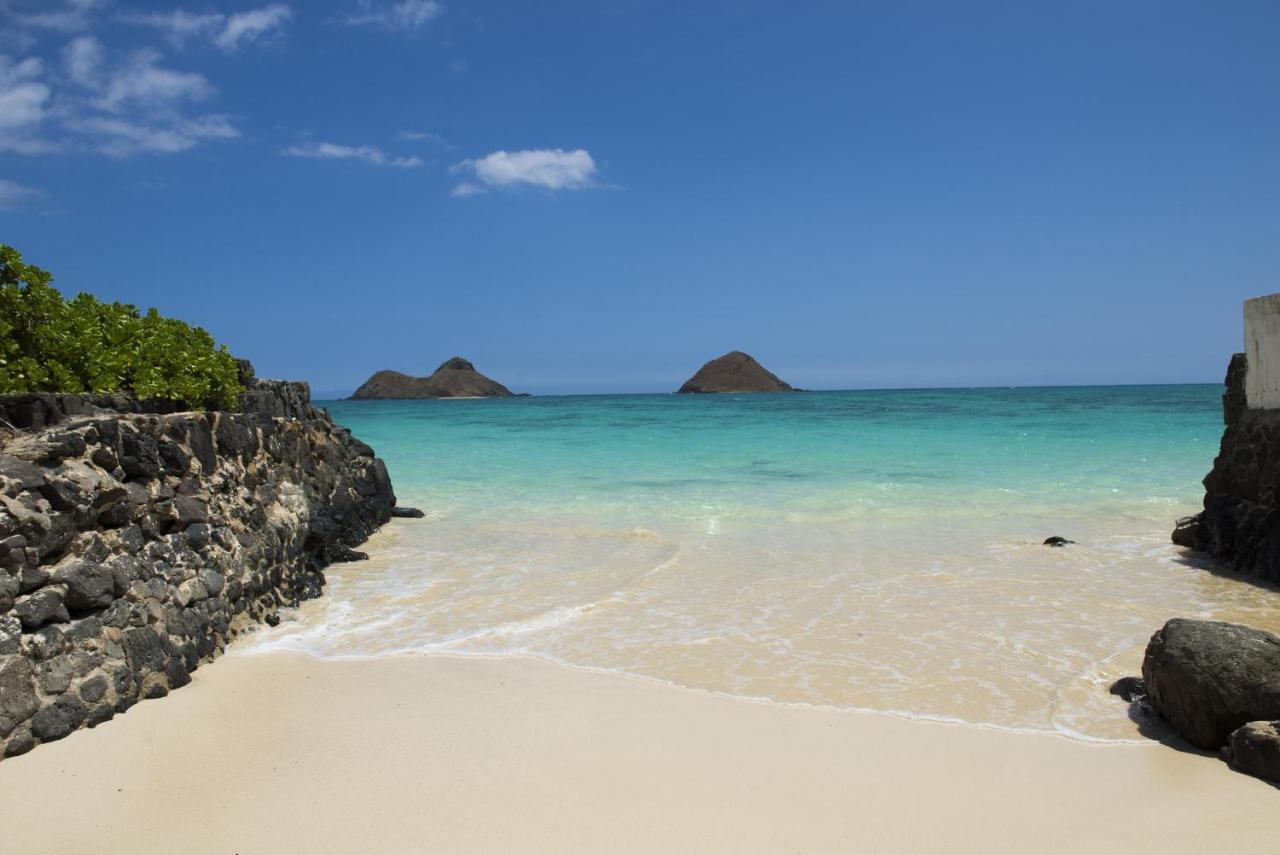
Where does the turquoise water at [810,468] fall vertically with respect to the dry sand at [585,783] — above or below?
above

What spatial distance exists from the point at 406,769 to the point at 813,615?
170 inches

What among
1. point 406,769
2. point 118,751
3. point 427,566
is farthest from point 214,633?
point 427,566

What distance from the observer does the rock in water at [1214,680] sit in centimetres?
457

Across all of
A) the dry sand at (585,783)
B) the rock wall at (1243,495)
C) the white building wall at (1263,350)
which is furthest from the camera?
the white building wall at (1263,350)

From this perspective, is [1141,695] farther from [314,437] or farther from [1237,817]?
[314,437]

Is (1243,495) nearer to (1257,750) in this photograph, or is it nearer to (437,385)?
(1257,750)

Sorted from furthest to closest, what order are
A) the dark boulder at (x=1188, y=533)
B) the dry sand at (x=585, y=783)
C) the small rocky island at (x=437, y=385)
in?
the small rocky island at (x=437, y=385)
the dark boulder at (x=1188, y=533)
the dry sand at (x=585, y=783)

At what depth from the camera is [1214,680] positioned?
15.3 feet

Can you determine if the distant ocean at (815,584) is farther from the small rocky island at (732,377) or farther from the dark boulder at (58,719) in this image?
the small rocky island at (732,377)

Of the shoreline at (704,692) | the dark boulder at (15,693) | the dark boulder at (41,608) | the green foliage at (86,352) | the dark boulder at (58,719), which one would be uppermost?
the green foliage at (86,352)

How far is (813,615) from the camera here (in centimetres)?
Answer: 743

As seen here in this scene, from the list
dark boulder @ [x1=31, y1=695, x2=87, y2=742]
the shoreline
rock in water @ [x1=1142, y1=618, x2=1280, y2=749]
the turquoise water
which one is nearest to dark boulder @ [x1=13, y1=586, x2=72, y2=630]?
dark boulder @ [x1=31, y1=695, x2=87, y2=742]

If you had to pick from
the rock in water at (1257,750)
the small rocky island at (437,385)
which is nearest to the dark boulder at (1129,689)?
the rock in water at (1257,750)

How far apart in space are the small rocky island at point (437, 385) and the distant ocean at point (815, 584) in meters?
91.1
